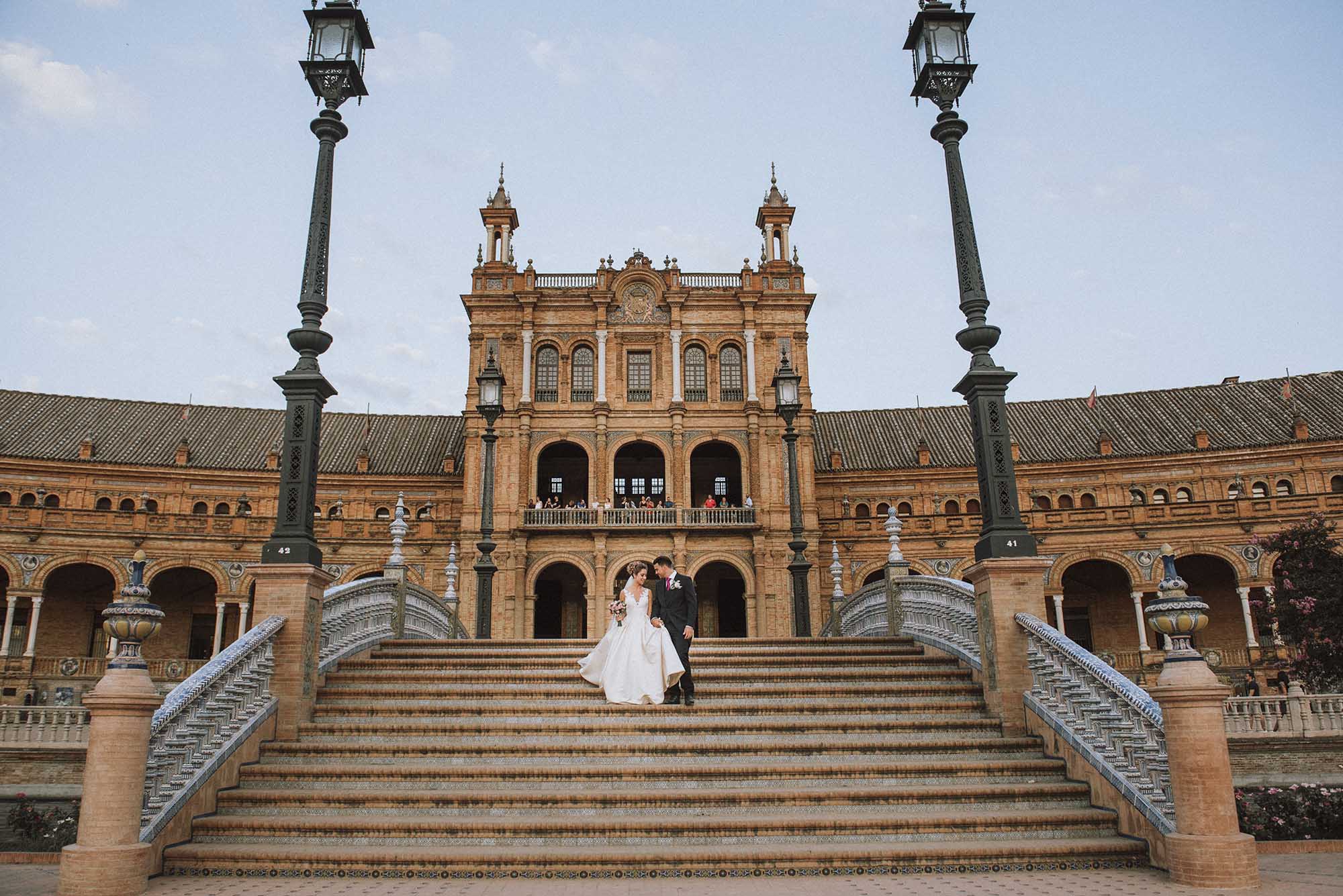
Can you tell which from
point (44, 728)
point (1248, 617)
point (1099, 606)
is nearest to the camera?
point (44, 728)

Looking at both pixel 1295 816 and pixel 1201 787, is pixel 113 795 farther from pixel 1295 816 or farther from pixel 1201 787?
pixel 1295 816

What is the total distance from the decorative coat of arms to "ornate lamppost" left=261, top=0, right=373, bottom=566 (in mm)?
24766

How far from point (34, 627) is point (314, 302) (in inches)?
1182

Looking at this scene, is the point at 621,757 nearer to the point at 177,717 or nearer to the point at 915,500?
the point at 177,717

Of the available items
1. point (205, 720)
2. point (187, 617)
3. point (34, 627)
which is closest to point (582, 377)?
point (187, 617)

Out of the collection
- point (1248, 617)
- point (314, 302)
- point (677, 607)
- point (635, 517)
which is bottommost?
point (677, 607)

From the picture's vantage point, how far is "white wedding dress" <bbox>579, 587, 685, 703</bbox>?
927cm

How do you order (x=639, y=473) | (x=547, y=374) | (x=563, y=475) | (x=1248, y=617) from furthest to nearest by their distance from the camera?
(x=563, y=475) → (x=639, y=473) → (x=547, y=374) → (x=1248, y=617)

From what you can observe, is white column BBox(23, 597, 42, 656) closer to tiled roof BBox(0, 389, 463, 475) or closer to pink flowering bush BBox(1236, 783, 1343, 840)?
tiled roof BBox(0, 389, 463, 475)

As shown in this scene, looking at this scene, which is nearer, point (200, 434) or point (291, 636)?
point (291, 636)

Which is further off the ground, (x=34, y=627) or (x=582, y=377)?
(x=582, y=377)

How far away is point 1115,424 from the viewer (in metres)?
40.2

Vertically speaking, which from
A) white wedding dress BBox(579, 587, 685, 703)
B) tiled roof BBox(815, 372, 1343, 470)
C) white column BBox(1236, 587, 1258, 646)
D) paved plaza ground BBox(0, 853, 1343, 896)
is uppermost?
tiled roof BBox(815, 372, 1343, 470)

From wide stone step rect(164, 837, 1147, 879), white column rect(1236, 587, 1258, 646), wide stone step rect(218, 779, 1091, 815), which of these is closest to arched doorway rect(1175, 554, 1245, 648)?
white column rect(1236, 587, 1258, 646)
